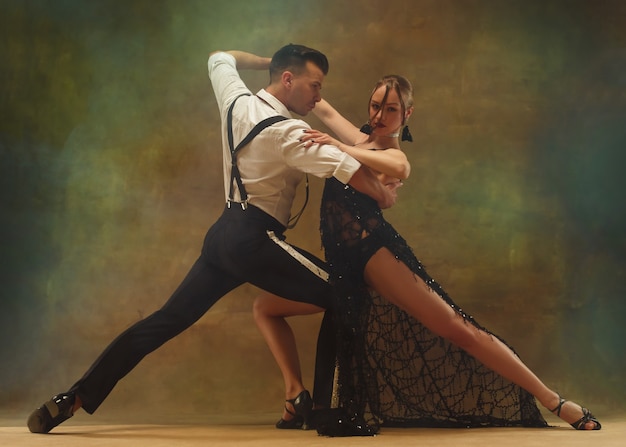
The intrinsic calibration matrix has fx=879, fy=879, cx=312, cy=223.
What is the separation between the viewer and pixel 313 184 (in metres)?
4.39

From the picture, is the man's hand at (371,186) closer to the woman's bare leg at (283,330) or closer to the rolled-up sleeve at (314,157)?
the rolled-up sleeve at (314,157)

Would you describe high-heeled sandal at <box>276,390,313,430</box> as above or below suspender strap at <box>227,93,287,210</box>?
below

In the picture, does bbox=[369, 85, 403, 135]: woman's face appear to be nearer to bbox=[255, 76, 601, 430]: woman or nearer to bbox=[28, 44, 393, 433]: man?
bbox=[255, 76, 601, 430]: woman

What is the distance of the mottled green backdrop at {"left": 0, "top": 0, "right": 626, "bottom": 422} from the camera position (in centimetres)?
438

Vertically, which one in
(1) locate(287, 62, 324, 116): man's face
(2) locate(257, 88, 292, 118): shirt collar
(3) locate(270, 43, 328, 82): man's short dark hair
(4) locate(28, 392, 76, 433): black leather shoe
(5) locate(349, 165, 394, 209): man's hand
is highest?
(3) locate(270, 43, 328, 82): man's short dark hair

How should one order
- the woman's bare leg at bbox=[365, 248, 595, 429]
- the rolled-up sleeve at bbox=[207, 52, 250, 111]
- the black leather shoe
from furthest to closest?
the rolled-up sleeve at bbox=[207, 52, 250, 111], the woman's bare leg at bbox=[365, 248, 595, 429], the black leather shoe

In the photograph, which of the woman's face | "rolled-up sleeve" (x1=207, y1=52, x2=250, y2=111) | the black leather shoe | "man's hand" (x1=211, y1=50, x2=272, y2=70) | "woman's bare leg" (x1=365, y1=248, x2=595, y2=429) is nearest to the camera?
the black leather shoe

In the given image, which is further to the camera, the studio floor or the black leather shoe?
the black leather shoe

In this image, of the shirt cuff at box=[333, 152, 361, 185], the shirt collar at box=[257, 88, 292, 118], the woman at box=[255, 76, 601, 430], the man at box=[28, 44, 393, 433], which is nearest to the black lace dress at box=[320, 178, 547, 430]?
the woman at box=[255, 76, 601, 430]

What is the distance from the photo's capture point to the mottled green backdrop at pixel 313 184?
4375 mm

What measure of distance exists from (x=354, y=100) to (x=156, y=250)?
1.24 metres

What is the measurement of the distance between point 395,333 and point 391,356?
0.32 feet

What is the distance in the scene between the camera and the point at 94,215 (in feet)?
14.5

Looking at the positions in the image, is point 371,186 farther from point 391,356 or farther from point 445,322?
point 391,356
